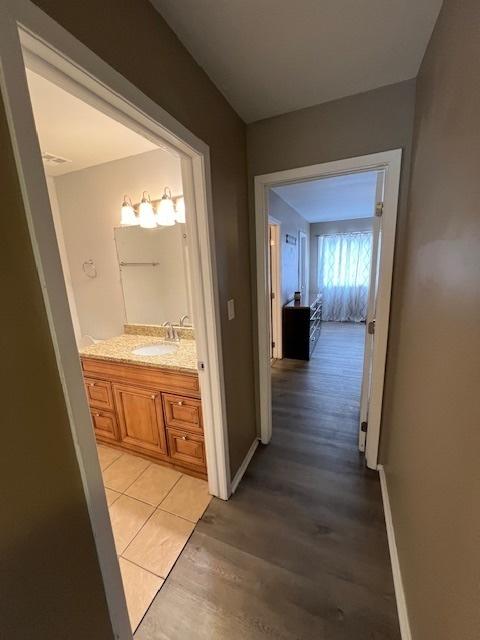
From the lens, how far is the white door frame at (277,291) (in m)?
3.69

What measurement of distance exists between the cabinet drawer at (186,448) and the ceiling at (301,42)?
208 centimetres

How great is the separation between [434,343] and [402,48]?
52.2 inches

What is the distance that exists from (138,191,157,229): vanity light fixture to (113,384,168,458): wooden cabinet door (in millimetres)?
1280

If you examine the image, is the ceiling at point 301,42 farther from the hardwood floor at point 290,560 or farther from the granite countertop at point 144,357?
the hardwood floor at point 290,560

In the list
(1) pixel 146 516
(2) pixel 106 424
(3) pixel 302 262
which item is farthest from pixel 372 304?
(3) pixel 302 262

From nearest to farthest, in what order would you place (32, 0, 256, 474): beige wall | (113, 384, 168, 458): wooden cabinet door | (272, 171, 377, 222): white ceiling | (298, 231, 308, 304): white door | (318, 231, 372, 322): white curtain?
(32, 0, 256, 474): beige wall
(113, 384, 168, 458): wooden cabinet door
(272, 171, 377, 222): white ceiling
(298, 231, 308, 304): white door
(318, 231, 372, 322): white curtain

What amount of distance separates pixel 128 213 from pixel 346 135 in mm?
1710

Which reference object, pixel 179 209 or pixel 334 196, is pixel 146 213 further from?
pixel 334 196

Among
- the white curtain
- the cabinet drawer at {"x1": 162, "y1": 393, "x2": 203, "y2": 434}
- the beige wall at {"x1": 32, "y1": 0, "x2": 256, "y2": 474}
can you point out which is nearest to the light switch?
the beige wall at {"x1": 32, "y1": 0, "x2": 256, "y2": 474}

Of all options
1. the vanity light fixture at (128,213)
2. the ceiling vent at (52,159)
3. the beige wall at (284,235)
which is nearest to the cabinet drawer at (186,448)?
the vanity light fixture at (128,213)

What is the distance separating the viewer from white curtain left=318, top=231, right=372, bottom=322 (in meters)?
5.96

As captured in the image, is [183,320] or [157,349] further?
[183,320]

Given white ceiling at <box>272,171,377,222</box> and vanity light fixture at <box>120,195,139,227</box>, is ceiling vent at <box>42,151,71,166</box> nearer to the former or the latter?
vanity light fixture at <box>120,195,139,227</box>

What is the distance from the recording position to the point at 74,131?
171 centimetres
